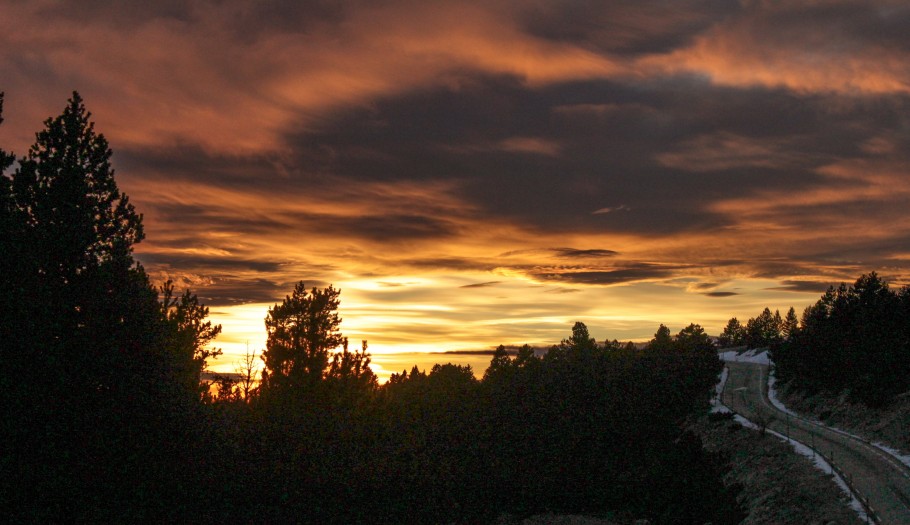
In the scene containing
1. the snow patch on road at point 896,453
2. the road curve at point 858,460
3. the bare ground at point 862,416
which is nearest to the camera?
the road curve at point 858,460

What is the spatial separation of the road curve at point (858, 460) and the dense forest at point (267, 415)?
615 centimetres

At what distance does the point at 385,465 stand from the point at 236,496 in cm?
1479

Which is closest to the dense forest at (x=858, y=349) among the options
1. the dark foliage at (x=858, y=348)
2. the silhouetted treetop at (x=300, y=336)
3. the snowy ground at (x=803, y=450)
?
the dark foliage at (x=858, y=348)

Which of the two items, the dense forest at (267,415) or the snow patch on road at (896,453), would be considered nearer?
the dense forest at (267,415)

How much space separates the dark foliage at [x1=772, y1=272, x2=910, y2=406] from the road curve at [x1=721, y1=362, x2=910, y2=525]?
5368mm

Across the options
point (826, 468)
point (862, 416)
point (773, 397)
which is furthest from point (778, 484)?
point (773, 397)

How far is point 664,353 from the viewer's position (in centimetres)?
10519

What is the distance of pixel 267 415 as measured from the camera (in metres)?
45.9

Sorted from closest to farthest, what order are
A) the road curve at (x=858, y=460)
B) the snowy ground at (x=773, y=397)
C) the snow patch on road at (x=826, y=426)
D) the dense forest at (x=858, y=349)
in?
the road curve at (x=858, y=460) → the snow patch on road at (x=826, y=426) → the snowy ground at (x=773, y=397) → the dense forest at (x=858, y=349)

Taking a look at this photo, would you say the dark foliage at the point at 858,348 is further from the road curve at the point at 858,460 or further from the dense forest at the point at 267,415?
the dense forest at the point at 267,415

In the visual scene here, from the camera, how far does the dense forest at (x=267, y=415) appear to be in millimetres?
21453

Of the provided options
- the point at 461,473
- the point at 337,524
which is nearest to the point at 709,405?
the point at 461,473

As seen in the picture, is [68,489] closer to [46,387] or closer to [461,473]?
[46,387]

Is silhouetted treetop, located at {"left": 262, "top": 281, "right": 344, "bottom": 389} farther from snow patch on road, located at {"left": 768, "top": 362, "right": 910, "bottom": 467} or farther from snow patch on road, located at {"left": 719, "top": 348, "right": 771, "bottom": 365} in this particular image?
snow patch on road, located at {"left": 719, "top": 348, "right": 771, "bottom": 365}
